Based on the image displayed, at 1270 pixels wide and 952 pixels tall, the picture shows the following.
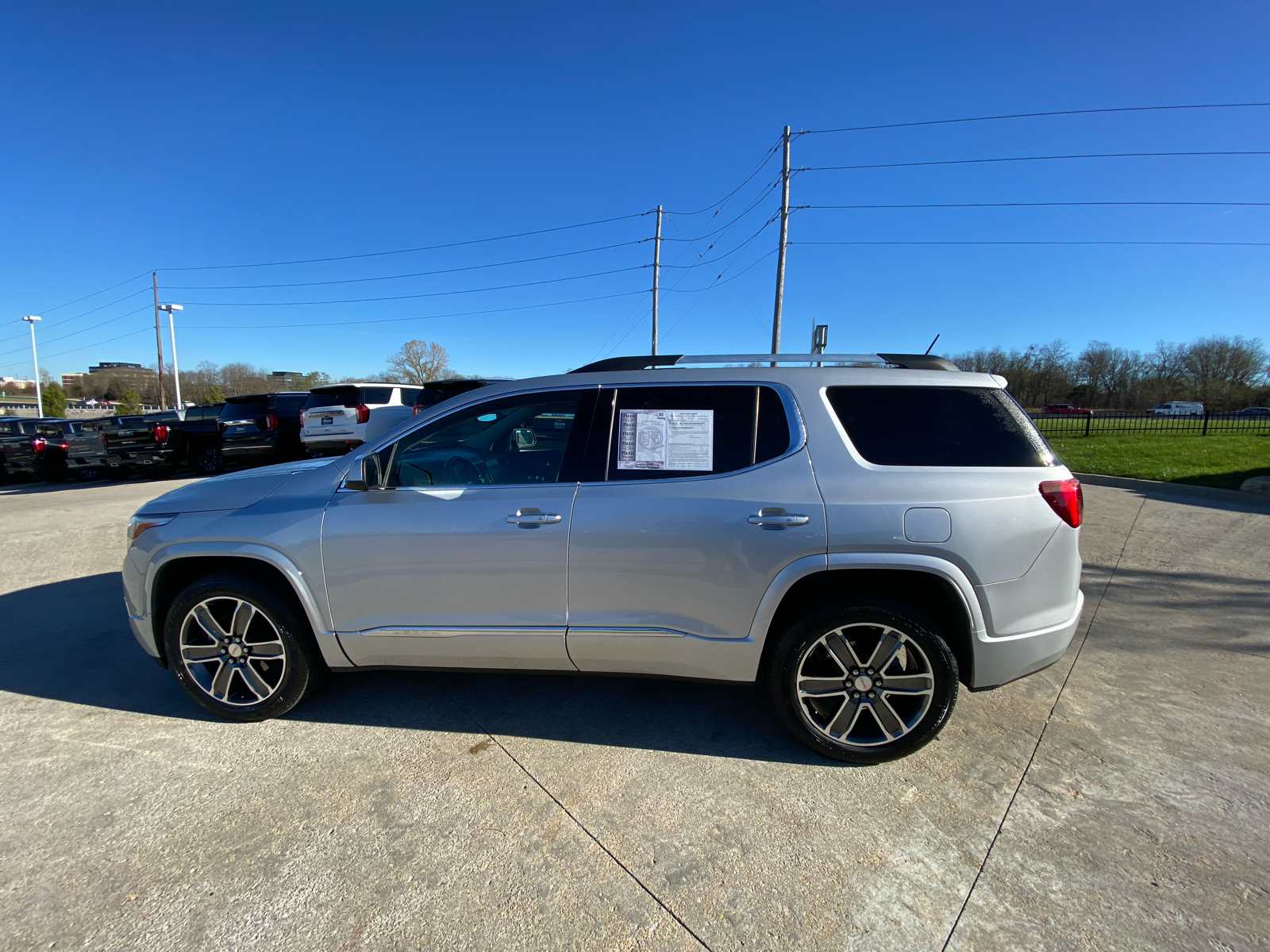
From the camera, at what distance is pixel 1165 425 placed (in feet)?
65.5

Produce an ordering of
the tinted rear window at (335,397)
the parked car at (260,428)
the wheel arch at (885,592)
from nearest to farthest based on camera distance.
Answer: the wheel arch at (885,592) → the tinted rear window at (335,397) → the parked car at (260,428)

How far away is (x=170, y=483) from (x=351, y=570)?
1113 centimetres

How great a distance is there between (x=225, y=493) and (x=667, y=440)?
7.60 feet

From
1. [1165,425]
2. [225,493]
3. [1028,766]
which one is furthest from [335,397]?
[1165,425]

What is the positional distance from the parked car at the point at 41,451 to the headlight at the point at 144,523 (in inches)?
611

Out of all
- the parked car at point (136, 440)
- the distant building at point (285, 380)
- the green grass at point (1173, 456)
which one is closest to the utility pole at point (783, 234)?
the green grass at point (1173, 456)

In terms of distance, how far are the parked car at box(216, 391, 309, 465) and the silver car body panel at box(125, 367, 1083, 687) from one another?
11.1 m

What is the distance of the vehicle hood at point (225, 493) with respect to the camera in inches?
119

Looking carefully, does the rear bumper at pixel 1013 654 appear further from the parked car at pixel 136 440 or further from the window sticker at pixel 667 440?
the parked car at pixel 136 440

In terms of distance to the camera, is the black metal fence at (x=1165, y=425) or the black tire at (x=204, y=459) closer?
the black tire at (x=204, y=459)

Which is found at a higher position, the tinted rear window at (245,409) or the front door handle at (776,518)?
the tinted rear window at (245,409)

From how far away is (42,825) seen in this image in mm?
2363

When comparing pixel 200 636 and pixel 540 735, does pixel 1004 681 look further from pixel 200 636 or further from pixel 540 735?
pixel 200 636

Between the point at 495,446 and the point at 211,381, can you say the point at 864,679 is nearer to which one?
the point at 495,446
